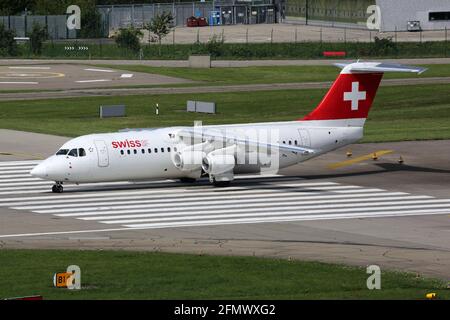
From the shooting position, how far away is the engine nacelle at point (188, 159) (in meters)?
53.5

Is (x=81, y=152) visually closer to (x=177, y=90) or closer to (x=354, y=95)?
(x=354, y=95)

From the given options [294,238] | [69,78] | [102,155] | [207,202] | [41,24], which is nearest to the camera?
[294,238]

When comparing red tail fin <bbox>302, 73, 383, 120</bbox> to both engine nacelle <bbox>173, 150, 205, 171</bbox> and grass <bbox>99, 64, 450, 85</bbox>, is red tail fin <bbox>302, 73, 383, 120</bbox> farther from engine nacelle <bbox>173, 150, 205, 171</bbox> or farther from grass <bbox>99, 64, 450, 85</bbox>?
grass <bbox>99, 64, 450, 85</bbox>

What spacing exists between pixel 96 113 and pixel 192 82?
2238 centimetres

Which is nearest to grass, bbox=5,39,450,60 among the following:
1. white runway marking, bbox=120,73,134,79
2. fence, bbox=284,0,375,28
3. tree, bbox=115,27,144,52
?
tree, bbox=115,27,144,52

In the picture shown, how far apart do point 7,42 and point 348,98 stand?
7861 centimetres

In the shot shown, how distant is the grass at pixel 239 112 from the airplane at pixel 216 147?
39.9ft

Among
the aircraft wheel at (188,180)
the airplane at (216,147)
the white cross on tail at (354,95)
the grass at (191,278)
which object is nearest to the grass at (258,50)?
the white cross on tail at (354,95)

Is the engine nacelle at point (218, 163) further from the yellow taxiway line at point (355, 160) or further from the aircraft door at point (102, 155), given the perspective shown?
the yellow taxiway line at point (355, 160)

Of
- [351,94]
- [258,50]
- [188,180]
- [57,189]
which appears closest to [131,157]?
[57,189]

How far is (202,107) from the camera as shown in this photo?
8394 cm

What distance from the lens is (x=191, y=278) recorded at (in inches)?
1356

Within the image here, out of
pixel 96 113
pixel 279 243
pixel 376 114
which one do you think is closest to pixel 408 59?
pixel 376 114
